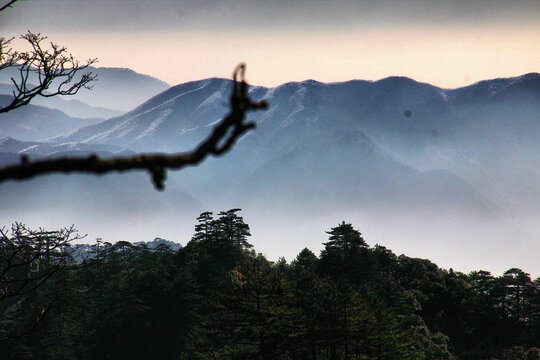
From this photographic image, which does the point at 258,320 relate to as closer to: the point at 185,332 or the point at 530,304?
the point at 185,332

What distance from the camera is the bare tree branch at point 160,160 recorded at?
1918mm

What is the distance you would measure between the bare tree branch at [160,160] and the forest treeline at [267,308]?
24.5m

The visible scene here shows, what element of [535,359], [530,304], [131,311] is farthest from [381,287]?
[131,311]

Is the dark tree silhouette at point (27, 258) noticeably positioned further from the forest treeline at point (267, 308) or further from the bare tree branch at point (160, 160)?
the forest treeline at point (267, 308)

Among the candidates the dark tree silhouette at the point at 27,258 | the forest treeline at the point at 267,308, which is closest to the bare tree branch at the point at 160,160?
the dark tree silhouette at the point at 27,258

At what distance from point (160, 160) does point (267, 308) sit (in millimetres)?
24765

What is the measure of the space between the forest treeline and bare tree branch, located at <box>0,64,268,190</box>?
966 inches

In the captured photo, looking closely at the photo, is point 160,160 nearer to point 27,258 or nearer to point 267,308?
point 27,258

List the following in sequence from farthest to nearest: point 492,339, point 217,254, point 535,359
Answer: point 217,254 → point 492,339 → point 535,359

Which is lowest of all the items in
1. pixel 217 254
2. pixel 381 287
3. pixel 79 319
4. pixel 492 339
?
pixel 492 339

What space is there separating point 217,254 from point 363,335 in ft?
120

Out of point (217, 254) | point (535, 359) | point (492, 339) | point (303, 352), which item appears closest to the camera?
point (303, 352)

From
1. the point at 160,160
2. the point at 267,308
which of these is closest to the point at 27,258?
the point at 160,160

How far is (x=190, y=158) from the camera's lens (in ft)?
7.06
